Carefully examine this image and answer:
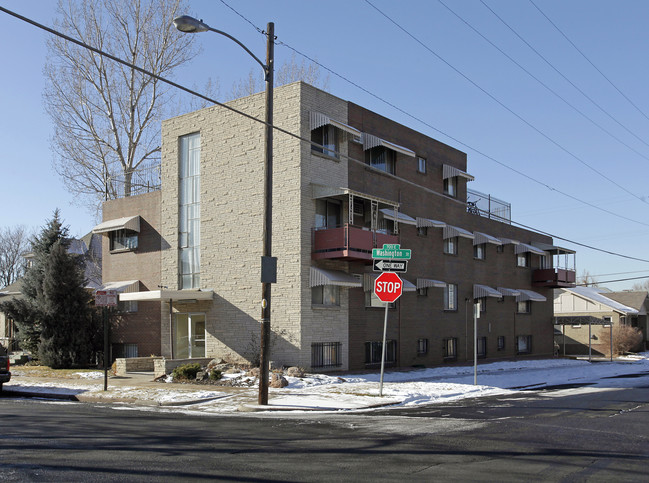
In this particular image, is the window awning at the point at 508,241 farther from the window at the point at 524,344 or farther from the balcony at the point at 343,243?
the balcony at the point at 343,243

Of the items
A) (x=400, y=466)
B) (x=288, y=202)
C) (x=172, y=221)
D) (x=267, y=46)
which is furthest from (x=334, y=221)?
(x=400, y=466)

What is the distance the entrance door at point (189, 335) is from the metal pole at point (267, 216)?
453 inches

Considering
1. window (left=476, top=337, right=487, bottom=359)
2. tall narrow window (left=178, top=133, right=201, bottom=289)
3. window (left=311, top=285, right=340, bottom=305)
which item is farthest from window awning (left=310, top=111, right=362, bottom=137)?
window (left=476, top=337, right=487, bottom=359)

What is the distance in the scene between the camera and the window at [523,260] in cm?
4116

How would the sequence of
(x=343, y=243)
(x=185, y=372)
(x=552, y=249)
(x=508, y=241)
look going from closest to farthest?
(x=185, y=372) < (x=343, y=243) < (x=508, y=241) < (x=552, y=249)

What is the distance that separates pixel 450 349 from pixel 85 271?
23.8 meters

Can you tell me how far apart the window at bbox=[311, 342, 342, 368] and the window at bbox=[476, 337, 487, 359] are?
41.2 feet

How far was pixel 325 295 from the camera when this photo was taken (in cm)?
2502

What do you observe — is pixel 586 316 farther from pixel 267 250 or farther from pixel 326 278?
pixel 267 250

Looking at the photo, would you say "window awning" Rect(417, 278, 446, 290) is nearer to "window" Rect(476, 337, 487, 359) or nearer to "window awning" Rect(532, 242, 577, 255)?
"window" Rect(476, 337, 487, 359)

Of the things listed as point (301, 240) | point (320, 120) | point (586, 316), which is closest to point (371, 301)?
point (301, 240)

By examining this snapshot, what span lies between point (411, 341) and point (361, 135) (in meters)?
9.54

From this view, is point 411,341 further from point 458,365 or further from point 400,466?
point 400,466

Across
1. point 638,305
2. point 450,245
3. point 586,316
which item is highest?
point 450,245
